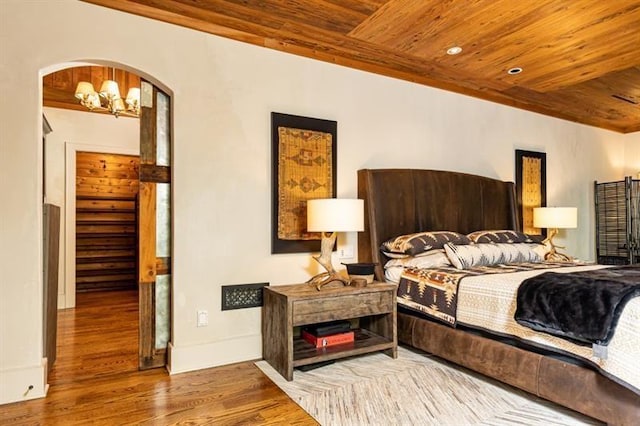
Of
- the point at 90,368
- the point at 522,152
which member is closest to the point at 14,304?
the point at 90,368

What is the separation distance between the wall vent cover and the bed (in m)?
1.03

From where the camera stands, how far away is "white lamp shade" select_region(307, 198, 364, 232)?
115 inches

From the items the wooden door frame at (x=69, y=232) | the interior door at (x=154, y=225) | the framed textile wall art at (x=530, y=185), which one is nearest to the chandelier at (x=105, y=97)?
the wooden door frame at (x=69, y=232)

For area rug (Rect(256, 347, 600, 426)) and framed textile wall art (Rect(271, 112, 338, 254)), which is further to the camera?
framed textile wall art (Rect(271, 112, 338, 254))

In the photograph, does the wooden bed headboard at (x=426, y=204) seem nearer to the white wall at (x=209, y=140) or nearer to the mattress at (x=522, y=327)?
the white wall at (x=209, y=140)

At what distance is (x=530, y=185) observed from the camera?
16.4ft

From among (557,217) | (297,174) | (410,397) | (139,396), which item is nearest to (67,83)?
(297,174)

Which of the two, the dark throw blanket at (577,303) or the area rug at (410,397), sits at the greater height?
the dark throw blanket at (577,303)

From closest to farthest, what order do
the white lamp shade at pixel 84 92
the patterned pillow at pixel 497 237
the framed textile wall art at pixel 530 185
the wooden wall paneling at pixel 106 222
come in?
the patterned pillow at pixel 497 237 < the white lamp shade at pixel 84 92 < the framed textile wall art at pixel 530 185 < the wooden wall paneling at pixel 106 222

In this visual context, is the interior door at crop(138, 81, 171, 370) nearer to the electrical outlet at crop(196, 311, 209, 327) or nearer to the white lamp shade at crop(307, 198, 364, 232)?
the electrical outlet at crop(196, 311, 209, 327)

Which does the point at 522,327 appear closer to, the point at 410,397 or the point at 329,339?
the point at 410,397

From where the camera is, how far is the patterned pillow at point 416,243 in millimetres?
3334

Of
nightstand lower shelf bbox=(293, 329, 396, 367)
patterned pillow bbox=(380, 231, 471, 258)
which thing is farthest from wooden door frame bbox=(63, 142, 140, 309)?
patterned pillow bbox=(380, 231, 471, 258)

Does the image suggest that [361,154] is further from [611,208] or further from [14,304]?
[611,208]
